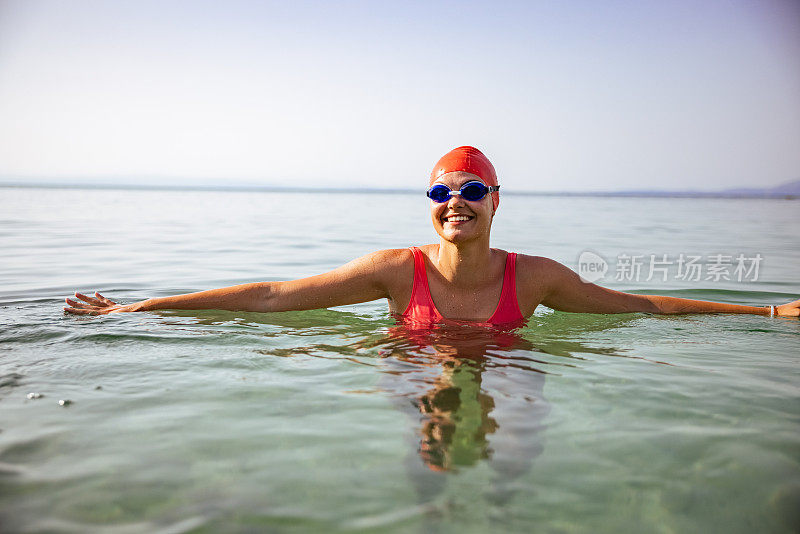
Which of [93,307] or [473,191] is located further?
[93,307]

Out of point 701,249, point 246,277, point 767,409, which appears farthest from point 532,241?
point 767,409

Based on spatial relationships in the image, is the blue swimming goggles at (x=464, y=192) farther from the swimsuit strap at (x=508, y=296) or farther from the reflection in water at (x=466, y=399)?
the reflection in water at (x=466, y=399)

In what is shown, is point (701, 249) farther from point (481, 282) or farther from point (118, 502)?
point (118, 502)

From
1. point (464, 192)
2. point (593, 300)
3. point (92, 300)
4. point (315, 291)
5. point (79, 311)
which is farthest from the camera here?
point (92, 300)

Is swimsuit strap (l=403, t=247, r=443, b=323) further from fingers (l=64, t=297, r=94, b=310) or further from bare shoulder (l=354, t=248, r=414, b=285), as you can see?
fingers (l=64, t=297, r=94, b=310)

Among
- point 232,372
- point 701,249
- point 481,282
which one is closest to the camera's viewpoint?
point 232,372

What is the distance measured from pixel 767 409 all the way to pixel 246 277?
694 centimetres

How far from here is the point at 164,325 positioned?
5.21 meters

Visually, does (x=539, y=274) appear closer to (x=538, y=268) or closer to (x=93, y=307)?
(x=538, y=268)

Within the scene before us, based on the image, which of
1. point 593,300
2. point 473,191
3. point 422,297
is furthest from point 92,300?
point 593,300

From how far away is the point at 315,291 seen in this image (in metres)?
4.81

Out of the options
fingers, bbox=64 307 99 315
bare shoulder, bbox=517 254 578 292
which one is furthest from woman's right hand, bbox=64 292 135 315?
bare shoulder, bbox=517 254 578 292

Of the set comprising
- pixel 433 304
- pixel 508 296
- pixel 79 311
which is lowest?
pixel 79 311

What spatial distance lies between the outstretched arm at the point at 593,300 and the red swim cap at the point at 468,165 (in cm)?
76
